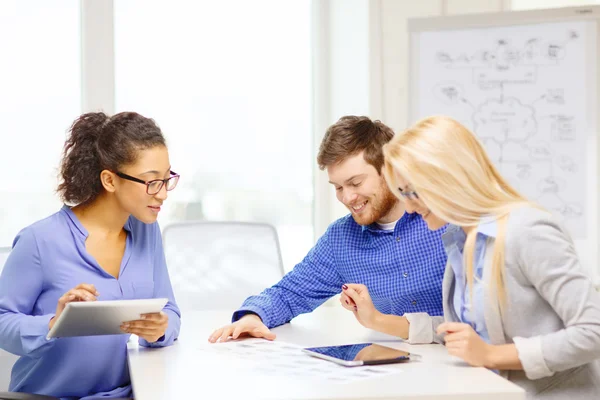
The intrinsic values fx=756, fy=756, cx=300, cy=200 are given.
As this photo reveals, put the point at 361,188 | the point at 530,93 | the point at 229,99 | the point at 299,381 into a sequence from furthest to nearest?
the point at 229,99, the point at 530,93, the point at 361,188, the point at 299,381

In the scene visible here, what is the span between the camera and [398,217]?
236 cm

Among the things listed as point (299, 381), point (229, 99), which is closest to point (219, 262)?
point (229, 99)

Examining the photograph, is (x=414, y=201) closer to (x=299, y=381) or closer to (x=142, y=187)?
(x=299, y=381)

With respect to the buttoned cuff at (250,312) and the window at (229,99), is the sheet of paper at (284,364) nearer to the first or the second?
the buttoned cuff at (250,312)

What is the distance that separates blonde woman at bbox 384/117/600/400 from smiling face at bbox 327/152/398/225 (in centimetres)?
57

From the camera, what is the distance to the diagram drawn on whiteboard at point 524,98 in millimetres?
3633

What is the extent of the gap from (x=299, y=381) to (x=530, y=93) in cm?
259

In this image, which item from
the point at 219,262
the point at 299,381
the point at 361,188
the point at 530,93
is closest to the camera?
the point at 299,381

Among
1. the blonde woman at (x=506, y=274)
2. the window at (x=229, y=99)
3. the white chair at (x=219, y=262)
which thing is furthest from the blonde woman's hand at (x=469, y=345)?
the window at (x=229, y=99)

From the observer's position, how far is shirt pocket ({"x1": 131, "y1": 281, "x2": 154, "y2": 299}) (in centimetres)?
211

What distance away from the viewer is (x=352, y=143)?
2.30m

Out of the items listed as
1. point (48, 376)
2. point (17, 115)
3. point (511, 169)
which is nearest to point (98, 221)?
point (48, 376)

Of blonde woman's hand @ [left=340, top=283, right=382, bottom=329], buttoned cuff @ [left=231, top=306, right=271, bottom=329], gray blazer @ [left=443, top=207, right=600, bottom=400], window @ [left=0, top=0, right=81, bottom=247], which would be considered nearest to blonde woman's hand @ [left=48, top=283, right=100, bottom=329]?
buttoned cuff @ [left=231, top=306, right=271, bottom=329]

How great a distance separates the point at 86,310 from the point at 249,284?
151cm
